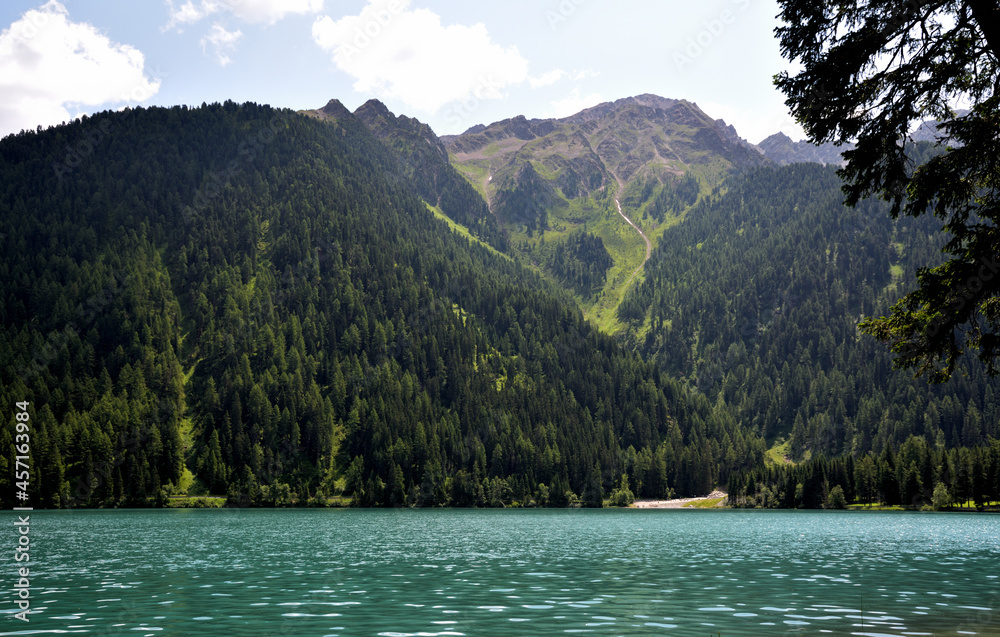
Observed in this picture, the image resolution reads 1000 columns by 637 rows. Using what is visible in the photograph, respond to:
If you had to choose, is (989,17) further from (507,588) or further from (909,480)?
(909,480)

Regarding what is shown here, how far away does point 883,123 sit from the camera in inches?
773

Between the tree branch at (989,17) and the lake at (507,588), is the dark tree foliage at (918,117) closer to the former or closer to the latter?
the tree branch at (989,17)

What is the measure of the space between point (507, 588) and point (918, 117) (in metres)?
29.9

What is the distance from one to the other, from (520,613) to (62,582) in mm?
27837

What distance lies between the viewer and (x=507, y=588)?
125 ft

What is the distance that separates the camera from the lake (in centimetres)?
2730

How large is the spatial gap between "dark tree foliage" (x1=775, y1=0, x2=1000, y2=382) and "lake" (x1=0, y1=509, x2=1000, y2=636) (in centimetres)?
1346

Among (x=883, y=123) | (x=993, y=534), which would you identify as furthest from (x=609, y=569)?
(x=993, y=534)

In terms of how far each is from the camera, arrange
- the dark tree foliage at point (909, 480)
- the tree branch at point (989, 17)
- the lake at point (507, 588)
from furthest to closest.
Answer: the dark tree foliage at point (909, 480), the lake at point (507, 588), the tree branch at point (989, 17)

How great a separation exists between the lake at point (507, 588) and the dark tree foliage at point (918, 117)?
13.5 m

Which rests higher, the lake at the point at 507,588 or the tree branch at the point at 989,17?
the tree branch at the point at 989,17

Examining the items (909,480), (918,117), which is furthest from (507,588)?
(909,480)

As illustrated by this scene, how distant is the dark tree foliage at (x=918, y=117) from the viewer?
62.4ft

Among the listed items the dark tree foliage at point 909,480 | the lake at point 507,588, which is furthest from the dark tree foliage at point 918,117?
the dark tree foliage at point 909,480
